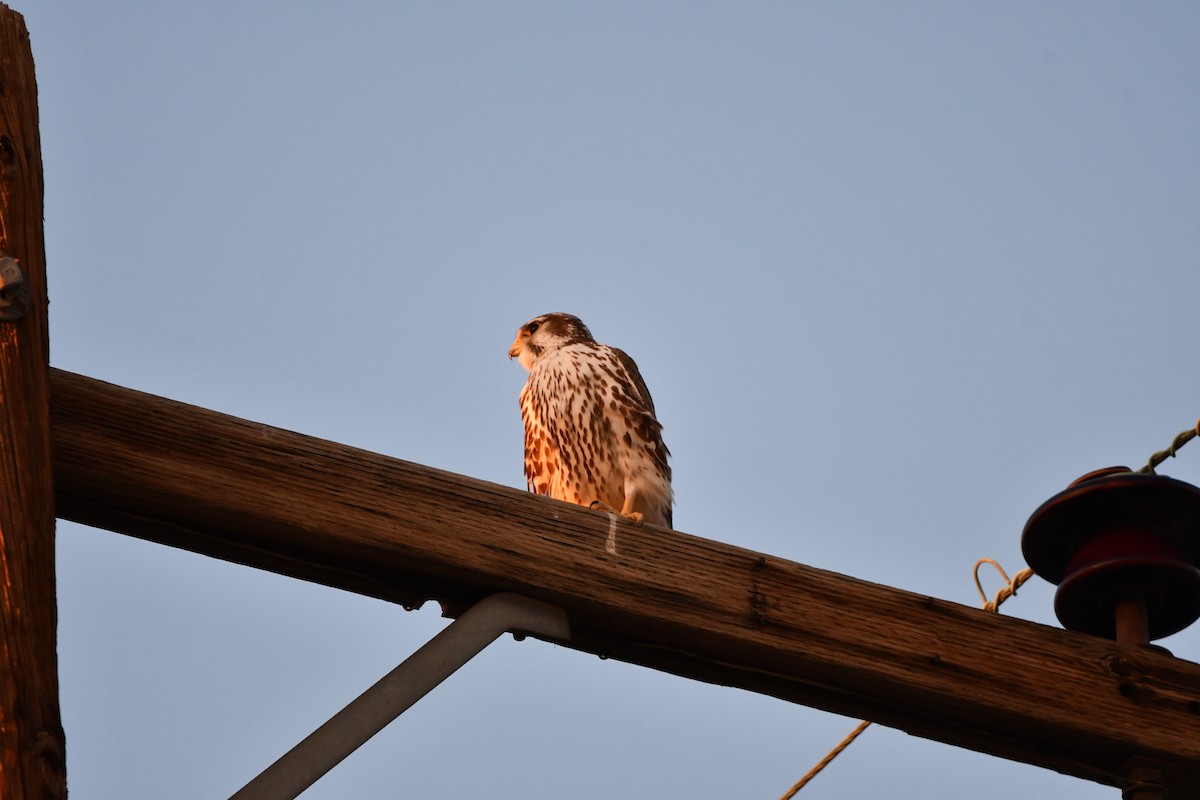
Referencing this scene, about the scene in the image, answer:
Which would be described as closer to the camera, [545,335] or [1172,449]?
[1172,449]

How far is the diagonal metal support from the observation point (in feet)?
8.11

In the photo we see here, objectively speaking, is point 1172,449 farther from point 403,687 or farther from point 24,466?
point 24,466

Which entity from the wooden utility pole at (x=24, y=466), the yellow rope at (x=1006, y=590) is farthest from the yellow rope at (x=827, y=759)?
the wooden utility pole at (x=24, y=466)

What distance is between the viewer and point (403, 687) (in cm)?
265

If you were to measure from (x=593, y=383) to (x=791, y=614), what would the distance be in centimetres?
286

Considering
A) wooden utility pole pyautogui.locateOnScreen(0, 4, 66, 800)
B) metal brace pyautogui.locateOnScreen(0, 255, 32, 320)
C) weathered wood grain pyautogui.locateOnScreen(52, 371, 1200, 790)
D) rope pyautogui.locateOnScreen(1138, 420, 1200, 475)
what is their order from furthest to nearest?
rope pyautogui.locateOnScreen(1138, 420, 1200, 475)
weathered wood grain pyautogui.locateOnScreen(52, 371, 1200, 790)
metal brace pyautogui.locateOnScreen(0, 255, 32, 320)
wooden utility pole pyautogui.locateOnScreen(0, 4, 66, 800)

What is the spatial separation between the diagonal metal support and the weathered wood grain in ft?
0.16

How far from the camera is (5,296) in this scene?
7.45 feet

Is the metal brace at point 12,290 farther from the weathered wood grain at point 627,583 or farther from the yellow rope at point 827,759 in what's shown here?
the yellow rope at point 827,759

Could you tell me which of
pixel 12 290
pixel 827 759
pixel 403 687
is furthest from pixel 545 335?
pixel 12 290

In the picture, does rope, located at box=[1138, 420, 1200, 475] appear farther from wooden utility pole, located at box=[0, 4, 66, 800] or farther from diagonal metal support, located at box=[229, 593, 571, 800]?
wooden utility pole, located at box=[0, 4, 66, 800]

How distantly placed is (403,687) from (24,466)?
729mm

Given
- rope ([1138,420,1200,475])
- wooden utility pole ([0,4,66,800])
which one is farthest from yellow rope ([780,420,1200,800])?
wooden utility pole ([0,4,66,800])

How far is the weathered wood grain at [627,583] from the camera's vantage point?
2766mm
